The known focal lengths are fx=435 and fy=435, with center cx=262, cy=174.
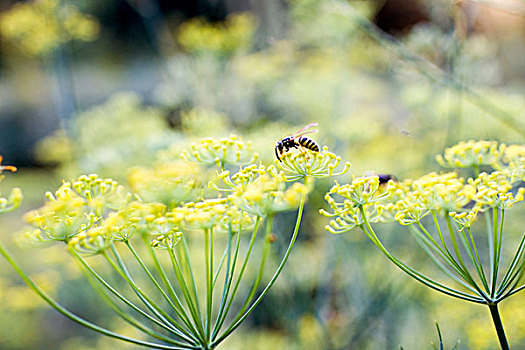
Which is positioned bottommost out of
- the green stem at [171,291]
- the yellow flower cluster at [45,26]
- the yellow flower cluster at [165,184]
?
the green stem at [171,291]

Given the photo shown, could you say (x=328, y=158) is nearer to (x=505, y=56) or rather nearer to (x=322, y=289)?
(x=322, y=289)

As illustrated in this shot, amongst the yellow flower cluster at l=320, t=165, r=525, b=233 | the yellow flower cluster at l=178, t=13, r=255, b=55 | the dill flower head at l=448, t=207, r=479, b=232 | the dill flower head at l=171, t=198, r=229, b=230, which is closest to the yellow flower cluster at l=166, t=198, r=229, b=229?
the dill flower head at l=171, t=198, r=229, b=230

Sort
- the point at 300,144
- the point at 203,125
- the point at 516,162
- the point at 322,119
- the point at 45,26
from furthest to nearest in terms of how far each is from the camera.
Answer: the point at 322,119 → the point at 45,26 → the point at 203,125 → the point at 300,144 → the point at 516,162

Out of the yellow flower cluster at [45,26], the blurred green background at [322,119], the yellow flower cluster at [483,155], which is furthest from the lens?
the yellow flower cluster at [45,26]

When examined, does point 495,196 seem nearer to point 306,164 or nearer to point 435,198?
point 435,198

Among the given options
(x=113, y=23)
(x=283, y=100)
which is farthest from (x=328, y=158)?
(x=113, y=23)

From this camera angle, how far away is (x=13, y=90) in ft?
12.0

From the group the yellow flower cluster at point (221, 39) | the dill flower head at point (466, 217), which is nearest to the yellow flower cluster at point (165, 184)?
the dill flower head at point (466, 217)

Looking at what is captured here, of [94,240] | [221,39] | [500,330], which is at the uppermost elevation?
[221,39]

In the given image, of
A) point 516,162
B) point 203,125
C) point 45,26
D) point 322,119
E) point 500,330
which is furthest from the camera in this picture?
point 322,119

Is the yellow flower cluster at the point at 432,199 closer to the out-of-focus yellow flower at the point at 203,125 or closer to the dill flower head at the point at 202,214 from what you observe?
the dill flower head at the point at 202,214

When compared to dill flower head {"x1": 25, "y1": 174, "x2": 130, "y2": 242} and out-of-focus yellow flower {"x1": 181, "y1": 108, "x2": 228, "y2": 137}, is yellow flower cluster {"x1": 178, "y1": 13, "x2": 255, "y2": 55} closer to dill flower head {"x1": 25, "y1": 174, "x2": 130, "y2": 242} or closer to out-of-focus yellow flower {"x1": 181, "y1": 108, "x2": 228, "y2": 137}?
out-of-focus yellow flower {"x1": 181, "y1": 108, "x2": 228, "y2": 137}

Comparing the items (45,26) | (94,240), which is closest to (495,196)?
(94,240)

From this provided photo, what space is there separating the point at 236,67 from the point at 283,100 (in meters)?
0.23
